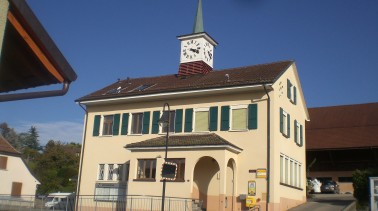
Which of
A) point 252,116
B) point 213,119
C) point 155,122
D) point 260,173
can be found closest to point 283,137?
point 252,116

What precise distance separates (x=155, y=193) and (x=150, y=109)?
250 inches

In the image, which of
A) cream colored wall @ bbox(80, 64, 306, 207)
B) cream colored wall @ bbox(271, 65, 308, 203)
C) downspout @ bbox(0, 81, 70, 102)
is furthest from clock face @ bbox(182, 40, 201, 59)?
downspout @ bbox(0, 81, 70, 102)

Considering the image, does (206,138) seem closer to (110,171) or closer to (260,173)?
(260,173)

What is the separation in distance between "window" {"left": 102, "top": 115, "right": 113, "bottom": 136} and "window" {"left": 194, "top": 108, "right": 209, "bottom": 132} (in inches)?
249

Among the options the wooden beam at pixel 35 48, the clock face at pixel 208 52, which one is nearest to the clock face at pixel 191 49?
the clock face at pixel 208 52

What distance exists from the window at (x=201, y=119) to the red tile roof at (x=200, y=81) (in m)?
1.44

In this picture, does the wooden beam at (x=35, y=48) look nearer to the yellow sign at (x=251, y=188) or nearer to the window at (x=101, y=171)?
the yellow sign at (x=251, y=188)

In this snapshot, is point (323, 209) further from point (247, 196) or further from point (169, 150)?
point (169, 150)

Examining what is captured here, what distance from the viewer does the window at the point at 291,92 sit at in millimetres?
29000

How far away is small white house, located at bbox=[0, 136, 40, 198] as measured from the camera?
139 feet

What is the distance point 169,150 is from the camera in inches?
997

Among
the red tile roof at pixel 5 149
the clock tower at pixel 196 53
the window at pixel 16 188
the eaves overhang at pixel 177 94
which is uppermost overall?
the clock tower at pixel 196 53

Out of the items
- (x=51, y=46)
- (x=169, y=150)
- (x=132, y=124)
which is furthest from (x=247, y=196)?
(x=51, y=46)

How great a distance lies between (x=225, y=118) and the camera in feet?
87.5
